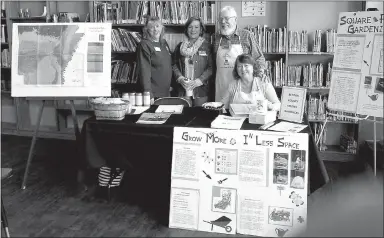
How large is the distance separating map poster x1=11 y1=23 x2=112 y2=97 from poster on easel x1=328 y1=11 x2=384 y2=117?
1.92 metres

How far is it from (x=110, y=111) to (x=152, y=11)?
2.18 metres

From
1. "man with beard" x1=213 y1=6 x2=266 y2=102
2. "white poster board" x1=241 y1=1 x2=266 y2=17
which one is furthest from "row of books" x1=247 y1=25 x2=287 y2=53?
"man with beard" x1=213 y1=6 x2=266 y2=102

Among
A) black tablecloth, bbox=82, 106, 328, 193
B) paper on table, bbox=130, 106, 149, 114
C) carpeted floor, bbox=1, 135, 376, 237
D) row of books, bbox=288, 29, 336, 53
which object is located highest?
row of books, bbox=288, 29, 336, 53

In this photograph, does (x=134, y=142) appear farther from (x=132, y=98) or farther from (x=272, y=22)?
(x=272, y=22)

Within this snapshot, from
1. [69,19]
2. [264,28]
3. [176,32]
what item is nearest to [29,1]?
[69,19]

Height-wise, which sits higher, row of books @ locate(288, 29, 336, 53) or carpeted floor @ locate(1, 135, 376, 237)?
row of books @ locate(288, 29, 336, 53)

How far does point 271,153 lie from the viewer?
2.75m

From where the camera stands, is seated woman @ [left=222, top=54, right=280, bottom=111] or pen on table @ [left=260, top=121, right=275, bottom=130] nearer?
pen on table @ [left=260, top=121, right=275, bottom=130]

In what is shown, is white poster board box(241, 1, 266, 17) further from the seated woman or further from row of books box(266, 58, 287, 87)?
the seated woman

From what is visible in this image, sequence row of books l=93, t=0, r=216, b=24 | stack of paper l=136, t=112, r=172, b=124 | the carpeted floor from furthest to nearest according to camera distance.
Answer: row of books l=93, t=0, r=216, b=24 < stack of paper l=136, t=112, r=172, b=124 < the carpeted floor

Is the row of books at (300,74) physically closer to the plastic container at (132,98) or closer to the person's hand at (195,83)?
the person's hand at (195,83)

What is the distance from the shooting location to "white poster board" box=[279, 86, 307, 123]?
2936 mm

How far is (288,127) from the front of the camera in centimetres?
287

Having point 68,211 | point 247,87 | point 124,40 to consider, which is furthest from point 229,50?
point 68,211
